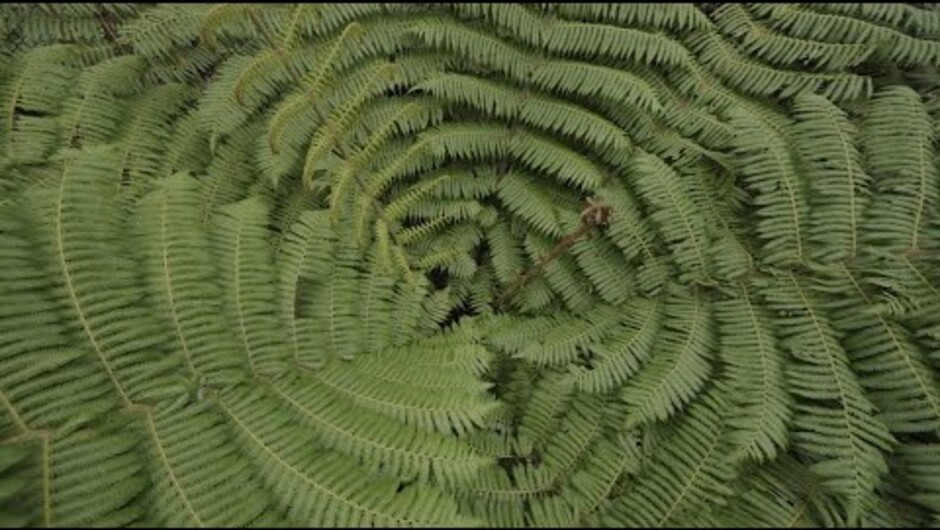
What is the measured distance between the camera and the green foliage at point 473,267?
8.17 ft

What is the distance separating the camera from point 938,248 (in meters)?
3.01

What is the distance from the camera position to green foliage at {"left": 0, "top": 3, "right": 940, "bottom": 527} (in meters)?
2.49

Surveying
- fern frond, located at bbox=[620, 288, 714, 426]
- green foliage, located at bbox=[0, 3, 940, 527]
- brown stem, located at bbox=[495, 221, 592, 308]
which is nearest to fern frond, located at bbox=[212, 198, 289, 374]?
green foliage, located at bbox=[0, 3, 940, 527]

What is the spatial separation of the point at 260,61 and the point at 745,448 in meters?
2.89

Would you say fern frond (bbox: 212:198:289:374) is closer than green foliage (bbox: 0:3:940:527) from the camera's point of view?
No

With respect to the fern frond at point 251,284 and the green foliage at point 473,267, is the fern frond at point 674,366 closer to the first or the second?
the green foliage at point 473,267

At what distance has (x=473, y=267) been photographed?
362 cm

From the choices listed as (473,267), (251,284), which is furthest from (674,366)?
(251,284)

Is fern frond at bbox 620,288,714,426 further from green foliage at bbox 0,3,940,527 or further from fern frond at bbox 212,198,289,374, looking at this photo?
fern frond at bbox 212,198,289,374

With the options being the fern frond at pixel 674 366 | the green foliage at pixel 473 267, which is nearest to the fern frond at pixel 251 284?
the green foliage at pixel 473 267

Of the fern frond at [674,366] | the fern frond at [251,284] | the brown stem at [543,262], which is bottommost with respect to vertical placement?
the fern frond at [674,366]

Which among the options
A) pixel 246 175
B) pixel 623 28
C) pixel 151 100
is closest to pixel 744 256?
pixel 623 28

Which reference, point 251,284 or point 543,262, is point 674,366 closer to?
point 543,262

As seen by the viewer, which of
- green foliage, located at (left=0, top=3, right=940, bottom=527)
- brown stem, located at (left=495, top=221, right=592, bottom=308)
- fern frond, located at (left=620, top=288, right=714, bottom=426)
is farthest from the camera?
brown stem, located at (left=495, top=221, right=592, bottom=308)
